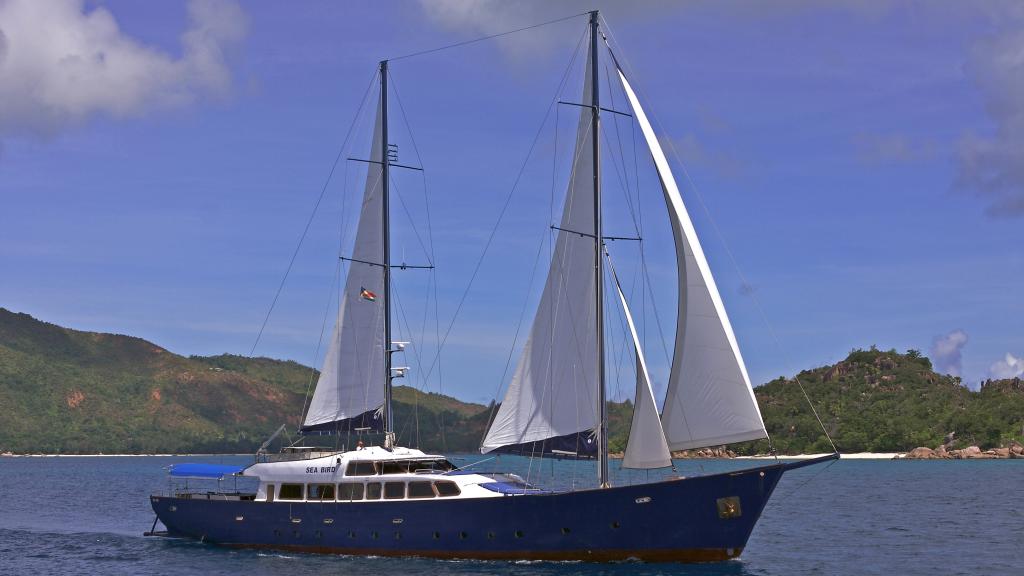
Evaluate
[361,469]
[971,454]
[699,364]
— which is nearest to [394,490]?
[361,469]

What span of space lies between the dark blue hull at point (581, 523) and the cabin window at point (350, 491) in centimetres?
49

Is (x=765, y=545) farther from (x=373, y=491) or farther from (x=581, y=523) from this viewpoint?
(x=373, y=491)

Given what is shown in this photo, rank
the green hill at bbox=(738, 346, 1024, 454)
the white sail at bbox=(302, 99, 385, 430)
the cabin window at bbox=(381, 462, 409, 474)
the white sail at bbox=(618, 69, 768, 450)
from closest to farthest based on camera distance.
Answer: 1. the white sail at bbox=(618, 69, 768, 450)
2. the cabin window at bbox=(381, 462, 409, 474)
3. the white sail at bbox=(302, 99, 385, 430)
4. the green hill at bbox=(738, 346, 1024, 454)

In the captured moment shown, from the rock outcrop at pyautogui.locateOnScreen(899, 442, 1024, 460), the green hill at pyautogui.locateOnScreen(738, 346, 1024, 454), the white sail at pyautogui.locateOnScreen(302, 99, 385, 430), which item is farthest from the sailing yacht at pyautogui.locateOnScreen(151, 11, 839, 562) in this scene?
the green hill at pyautogui.locateOnScreen(738, 346, 1024, 454)

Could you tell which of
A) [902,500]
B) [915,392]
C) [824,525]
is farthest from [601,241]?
[915,392]

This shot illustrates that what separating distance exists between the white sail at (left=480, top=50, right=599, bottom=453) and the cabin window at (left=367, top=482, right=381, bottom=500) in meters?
4.89

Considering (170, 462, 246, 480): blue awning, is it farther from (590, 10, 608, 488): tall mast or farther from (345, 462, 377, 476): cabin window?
(590, 10, 608, 488): tall mast

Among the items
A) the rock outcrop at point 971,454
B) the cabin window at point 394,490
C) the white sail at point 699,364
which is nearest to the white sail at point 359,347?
the cabin window at point 394,490

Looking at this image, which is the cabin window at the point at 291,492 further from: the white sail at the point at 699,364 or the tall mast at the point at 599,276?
the white sail at the point at 699,364

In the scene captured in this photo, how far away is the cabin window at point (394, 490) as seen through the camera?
37.7 m

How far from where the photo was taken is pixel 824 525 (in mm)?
53875

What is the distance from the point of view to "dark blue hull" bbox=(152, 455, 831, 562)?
33.7 m

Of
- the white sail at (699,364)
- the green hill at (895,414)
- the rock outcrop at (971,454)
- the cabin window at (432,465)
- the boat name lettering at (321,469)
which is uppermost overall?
the green hill at (895,414)

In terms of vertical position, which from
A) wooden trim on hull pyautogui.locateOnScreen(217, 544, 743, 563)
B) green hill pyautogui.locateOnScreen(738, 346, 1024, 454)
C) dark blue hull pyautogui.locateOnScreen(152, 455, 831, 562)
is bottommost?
wooden trim on hull pyautogui.locateOnScreen(217, 544, 743, 563)
